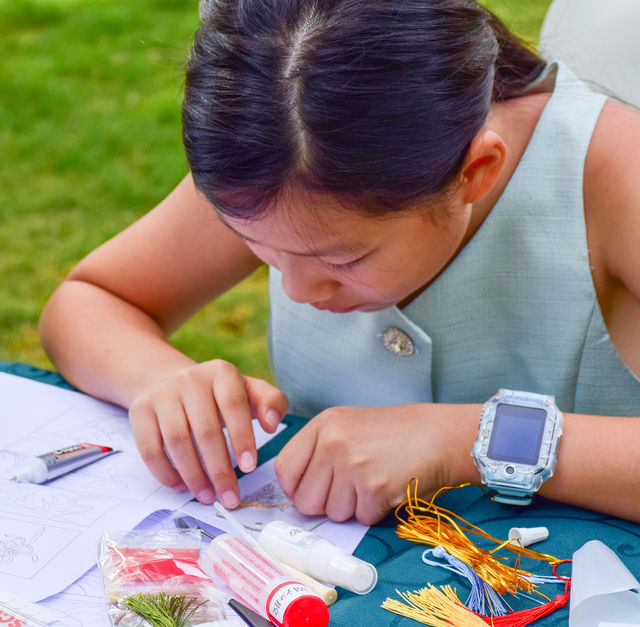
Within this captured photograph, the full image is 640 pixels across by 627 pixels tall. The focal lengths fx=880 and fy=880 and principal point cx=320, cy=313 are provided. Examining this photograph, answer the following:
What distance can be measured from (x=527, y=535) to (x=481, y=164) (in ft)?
1.24

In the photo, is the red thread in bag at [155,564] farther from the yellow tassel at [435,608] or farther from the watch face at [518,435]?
the watch face at [518,435]

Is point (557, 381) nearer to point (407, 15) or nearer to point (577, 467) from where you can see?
point (577, 467)

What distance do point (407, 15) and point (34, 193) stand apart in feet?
7.37

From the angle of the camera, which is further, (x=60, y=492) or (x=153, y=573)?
(x=60, y=492)

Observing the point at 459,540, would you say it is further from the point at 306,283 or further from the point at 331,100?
the point at 331,100

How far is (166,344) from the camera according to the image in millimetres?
1132

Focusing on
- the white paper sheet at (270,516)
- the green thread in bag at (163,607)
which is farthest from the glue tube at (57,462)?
the green thread in bag at (163,607)

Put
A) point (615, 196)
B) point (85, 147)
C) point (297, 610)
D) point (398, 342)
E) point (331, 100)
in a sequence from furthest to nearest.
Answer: point (85, 147) → point (398, 342) → point (615, 196) → point (331, 100) → point (297, 610)

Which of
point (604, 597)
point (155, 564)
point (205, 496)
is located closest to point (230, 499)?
point (205, 496)

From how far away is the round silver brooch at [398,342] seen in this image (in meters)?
1.10

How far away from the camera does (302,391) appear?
124cm

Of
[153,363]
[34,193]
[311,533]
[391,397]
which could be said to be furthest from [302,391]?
[34,193]

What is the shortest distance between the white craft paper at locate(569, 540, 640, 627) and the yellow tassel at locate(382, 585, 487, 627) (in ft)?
0.25

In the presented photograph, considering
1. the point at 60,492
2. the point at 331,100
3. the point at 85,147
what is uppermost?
Answer: the point at 331,100
